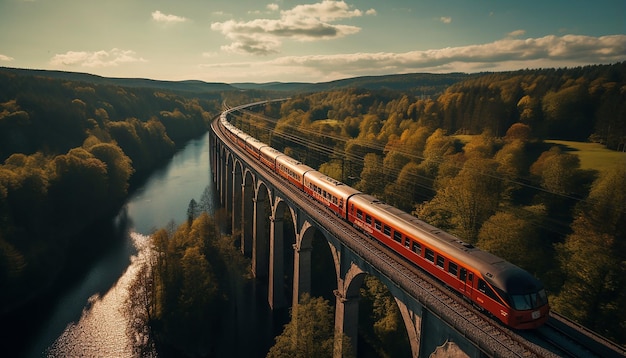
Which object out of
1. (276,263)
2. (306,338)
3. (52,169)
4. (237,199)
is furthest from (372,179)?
(52,169)

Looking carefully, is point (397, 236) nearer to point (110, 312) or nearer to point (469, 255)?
point (469, 255)

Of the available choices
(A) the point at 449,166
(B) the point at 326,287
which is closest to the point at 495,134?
(A) the point at 449,166

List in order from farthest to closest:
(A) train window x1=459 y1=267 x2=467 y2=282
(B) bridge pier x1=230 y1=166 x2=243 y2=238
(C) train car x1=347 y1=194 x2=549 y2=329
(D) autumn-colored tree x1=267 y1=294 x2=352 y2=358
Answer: (B) bridge pier x1=230 y1=166 x2=243 y2=238 < (D) autumn-colored tree x1=267 y1=294 x2=352 y2=358 < (A) train window x1=459 y1=267 x2=467 y2=282 < (C) train car x1=347 y1=194 x2=549 y2=329

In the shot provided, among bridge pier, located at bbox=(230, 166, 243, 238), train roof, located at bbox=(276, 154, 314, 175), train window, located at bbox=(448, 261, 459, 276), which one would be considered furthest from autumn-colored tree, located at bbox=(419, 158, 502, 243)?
bridge pier, located at bbox=(230, 166, 243, 238)

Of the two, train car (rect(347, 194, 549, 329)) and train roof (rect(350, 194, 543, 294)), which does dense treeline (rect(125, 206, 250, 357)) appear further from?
train roof (rect(350, 194, 543, 294))

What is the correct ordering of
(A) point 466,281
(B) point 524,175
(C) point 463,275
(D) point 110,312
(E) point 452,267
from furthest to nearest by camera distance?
1. (B) point 524,175
2. (D) point 110,312
3. (E) point 452,267
4. (C) point 463,275
5. (A) point 466,281

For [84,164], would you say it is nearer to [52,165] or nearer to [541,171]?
[52,165]
